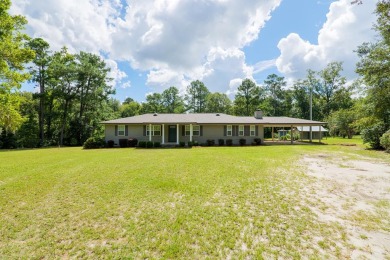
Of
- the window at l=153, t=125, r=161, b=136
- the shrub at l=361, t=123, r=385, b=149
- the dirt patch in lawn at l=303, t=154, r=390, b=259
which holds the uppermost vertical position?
the window at l=153, t=125, r=161, b=136

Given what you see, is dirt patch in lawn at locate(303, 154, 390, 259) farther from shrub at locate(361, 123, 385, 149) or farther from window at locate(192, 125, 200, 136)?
window at locate(192, 125, 200, 136)

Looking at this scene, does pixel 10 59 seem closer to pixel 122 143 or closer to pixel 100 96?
pixel 122 143

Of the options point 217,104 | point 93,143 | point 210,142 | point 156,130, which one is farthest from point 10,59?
point 217,104

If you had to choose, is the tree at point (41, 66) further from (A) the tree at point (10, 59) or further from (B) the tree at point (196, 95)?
(B) the tree at point (196, 95)

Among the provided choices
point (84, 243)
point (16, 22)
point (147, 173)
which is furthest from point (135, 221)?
point (16, 22)

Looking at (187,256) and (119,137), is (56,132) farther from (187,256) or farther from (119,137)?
(187,256)

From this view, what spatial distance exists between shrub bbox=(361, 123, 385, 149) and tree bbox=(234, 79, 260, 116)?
29748mm

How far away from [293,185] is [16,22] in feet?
55.5

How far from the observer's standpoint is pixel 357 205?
194 inches

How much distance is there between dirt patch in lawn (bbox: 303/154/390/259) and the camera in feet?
11.1

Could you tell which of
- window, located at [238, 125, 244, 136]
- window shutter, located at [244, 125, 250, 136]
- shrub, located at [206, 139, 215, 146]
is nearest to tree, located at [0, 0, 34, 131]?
shrub, located at [206, 139, 215, 146]

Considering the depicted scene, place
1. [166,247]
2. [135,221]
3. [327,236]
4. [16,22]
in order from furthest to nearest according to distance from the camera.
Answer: [16,22] < [135,221] < [327,236] < [166,247]

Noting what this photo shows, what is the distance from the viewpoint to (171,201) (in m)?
5.11

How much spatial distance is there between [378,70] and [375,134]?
5304 millimetres
